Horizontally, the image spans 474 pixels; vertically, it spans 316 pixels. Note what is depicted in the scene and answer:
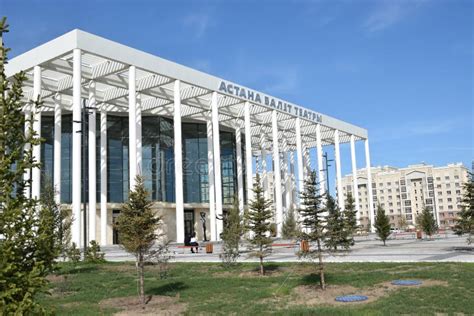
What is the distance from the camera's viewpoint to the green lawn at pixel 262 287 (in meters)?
12.0

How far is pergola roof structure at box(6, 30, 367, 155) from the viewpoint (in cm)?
3514

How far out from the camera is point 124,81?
4038cm

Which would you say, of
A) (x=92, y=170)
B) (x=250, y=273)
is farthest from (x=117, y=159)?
(x=250, y=273)

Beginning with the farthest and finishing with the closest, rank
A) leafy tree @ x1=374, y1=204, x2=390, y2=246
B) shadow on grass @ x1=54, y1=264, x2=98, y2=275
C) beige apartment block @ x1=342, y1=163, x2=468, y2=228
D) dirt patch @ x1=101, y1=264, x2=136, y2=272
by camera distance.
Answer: beige apartment block @ x1=342, y1=163, x2=468, y2=228
leafy tree @ x1=374, y1=204, x2=390, y2=246
dirt patch @ x1=101, y1=264, x2=136, y2=272
shadow on grass @ x1=54, y1=264, x2=98, y2=275

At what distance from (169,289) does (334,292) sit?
5627 millimetres

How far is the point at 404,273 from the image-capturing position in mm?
16531

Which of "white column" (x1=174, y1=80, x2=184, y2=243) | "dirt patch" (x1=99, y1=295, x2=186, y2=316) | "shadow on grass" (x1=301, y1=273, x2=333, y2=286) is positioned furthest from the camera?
"white column" (x1=174, y1=80, x2=184, y2=243)

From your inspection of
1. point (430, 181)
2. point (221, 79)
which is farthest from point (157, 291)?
point (430, 181)

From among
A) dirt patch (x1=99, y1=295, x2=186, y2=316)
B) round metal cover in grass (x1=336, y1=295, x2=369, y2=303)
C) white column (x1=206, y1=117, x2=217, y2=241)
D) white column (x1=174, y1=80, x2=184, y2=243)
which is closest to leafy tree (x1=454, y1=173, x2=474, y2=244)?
round metal cover in grass (x1=336, y1=295, x2=369, y2=303)

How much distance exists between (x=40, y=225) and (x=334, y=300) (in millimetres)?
8856

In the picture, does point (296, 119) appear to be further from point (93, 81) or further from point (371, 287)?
point (371, 287)

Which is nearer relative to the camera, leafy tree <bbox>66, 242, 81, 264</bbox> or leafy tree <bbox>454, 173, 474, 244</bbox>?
leafy tree <bbox>454, 173, 474, 244</bbox>

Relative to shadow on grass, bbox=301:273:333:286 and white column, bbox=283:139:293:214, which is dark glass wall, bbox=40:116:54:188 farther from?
shadow on grass, bbox=301:273:333:286

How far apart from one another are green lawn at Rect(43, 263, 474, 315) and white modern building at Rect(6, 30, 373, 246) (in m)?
11.7
